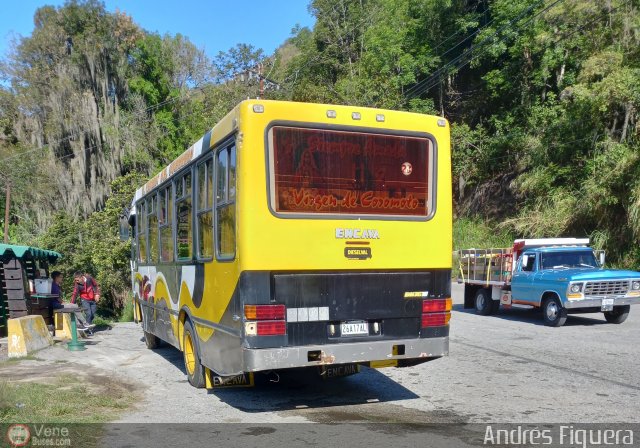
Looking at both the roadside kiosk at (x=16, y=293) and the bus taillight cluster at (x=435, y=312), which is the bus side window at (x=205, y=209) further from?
the roadside kiosk at (x=16, y=293)

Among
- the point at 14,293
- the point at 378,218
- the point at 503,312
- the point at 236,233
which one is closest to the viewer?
the point at 236,233

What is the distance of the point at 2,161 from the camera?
36.3 metres

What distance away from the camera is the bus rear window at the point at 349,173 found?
6754 millimetres

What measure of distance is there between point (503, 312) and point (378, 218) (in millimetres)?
13054

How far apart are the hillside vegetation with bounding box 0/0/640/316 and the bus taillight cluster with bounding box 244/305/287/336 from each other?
21661 millimetres

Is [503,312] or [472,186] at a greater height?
[472,186]

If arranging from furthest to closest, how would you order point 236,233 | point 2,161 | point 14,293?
point 2,161 → point 14,293 → point 236,233

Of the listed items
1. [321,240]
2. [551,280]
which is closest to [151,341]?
[321,240]

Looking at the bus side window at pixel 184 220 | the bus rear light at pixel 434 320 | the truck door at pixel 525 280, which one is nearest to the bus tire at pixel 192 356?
the bus side window at pixel 184 220

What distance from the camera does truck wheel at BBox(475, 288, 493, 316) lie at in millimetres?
17969

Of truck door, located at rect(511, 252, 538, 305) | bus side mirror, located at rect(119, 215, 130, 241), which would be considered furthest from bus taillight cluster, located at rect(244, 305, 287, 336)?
truck door, located at rect(511, 252, 538, 305)

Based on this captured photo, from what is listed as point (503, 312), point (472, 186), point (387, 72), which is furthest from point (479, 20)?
point (503, 312)

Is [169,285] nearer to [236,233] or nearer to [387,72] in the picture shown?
[236,233]

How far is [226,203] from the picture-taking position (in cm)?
699
